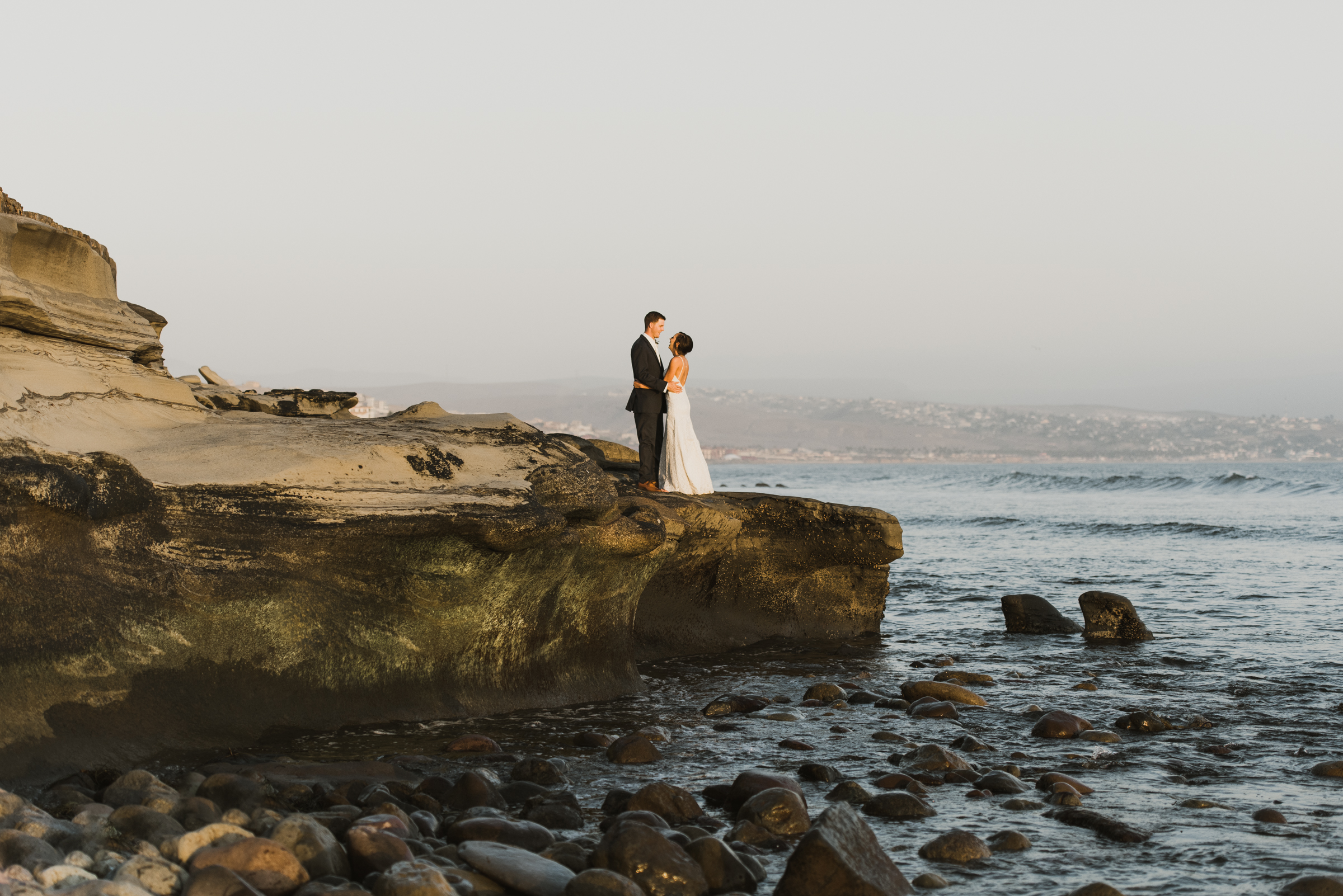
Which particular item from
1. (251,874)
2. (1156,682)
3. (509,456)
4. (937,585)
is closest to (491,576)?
(509,456)

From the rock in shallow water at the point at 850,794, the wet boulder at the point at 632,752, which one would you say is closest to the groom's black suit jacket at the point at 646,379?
the wet boulder at the point at 632,752

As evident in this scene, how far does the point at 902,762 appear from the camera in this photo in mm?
7352

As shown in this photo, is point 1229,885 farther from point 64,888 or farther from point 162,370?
point 162,370

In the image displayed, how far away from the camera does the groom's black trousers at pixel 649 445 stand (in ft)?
40.6

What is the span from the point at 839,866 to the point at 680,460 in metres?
8.11

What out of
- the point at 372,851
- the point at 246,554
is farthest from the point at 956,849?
the point at 246,554

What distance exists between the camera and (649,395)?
12469 millimetres

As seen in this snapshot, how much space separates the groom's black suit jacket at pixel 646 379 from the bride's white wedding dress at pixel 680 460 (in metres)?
0.25

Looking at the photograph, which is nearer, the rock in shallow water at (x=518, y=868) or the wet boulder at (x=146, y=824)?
the rock in shallow water at (x=518, y=868)

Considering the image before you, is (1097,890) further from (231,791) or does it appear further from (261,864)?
(231,791)

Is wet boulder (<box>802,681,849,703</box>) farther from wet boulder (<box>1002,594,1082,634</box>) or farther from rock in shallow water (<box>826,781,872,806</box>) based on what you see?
wet boulder (<box>1002,594,1082,634</box>)

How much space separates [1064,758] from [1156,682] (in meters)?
3.59

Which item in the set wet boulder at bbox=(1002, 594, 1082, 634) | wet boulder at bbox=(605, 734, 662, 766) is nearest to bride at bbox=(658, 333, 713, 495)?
wet boulder at bbox=(1002, 594, 1082, 634)

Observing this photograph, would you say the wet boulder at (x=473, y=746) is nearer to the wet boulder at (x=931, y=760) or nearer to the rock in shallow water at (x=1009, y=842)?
the wet boulder at (x=931, y=760)
